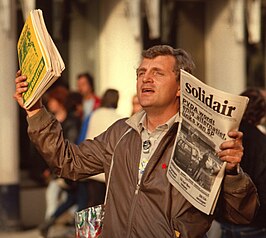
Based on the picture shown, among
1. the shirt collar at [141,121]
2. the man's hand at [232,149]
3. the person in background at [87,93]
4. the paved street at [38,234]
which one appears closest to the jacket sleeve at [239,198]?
the man's hand at [232,149]

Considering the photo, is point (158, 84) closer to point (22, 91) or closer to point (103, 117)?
point (22, 91)

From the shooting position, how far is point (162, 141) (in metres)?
4.42

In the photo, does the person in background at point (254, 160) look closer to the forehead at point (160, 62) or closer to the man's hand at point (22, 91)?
the forehead at point (160, 62)

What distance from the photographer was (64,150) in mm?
4688

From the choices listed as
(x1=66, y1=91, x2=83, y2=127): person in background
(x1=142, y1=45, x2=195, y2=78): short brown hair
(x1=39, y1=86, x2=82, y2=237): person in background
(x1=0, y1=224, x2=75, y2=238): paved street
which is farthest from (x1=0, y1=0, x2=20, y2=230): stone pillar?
(x1=142, y1=45, x2=195, y2=78): short brown hair

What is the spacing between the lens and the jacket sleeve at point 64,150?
459cm

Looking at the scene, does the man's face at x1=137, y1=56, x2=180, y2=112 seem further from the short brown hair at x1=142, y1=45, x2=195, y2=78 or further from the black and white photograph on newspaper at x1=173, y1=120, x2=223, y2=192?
the black and white photograph on newspaper at x1=173, y1=120, x2=223, y2=192

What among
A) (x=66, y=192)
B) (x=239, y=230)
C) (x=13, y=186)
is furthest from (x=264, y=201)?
(x=13, y=186)

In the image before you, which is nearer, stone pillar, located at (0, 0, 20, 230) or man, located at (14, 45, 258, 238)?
man, located at (14, 45, 258, 238)

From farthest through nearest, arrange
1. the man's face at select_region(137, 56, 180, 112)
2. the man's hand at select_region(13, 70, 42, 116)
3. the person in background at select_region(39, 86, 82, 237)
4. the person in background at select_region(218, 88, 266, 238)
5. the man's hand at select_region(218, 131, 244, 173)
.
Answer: the person in background at select_region(39, 86, 82, 237) → the person in background at select_region(218, 88, 266, 238) → the man's hand at select_region(13, 70, 42, 116) → the man's face at select_region(137, 56, 180, 112) → the man's hand at select_region(218, 131, 244, 173)

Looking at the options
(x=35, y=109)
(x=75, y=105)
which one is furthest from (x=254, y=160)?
(x=75, y=105)

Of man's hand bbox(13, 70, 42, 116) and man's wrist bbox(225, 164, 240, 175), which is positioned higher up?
man's hand bbox(13, 70, 42, 116)

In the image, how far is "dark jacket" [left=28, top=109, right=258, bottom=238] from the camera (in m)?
4.29

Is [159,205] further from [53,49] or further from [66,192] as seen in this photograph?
[66,192]
